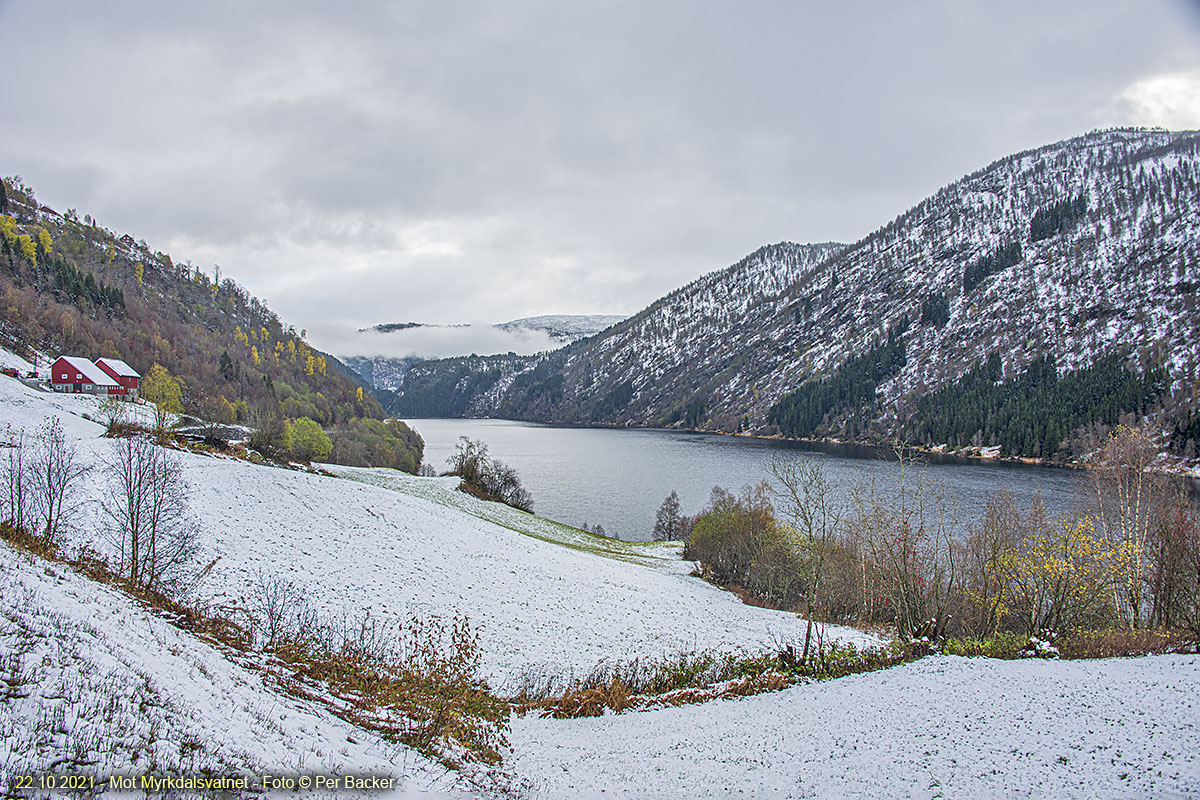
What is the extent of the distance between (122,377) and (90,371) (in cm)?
699

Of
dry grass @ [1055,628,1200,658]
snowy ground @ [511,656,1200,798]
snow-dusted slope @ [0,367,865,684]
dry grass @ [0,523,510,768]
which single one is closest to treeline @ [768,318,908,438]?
snow-dusted slope @ [0,367,865,684]

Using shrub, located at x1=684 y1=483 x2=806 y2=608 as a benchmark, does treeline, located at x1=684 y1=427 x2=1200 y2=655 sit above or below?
above

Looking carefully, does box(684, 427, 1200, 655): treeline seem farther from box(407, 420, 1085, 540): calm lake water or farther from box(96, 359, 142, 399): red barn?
box(96, 359, 142, 399): red barn

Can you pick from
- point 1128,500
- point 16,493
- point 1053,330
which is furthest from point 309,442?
point 1053,330

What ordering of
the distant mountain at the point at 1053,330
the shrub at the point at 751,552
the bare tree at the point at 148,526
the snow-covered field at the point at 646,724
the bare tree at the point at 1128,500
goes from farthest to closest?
the distant mountain at the point at 1053,330, the shrub at the point at 751,552, the bare tree at the point at 1128,500, the bare tree at the point at 148,526, the snow-covered field at the point at 646,724

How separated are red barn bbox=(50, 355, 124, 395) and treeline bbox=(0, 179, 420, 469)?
7229 mm

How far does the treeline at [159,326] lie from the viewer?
7944cm

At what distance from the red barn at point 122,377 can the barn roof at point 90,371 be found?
108 centimetres

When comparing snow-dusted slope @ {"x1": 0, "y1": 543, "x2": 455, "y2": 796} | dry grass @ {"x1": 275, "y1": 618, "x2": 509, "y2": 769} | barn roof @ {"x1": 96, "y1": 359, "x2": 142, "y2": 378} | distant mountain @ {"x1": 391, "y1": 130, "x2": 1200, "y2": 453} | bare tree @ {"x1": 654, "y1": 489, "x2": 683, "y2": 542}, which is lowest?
bare tree @ {"x1": 654, "y1": 489, "x2": 683, "y2": 542}

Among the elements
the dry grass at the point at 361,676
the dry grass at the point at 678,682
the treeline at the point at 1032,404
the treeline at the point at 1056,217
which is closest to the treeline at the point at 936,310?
the treeline at the point at 1032,404

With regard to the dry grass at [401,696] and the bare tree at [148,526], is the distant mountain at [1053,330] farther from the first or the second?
the bare tree at [148,526]

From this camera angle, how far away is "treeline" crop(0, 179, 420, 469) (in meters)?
79.4

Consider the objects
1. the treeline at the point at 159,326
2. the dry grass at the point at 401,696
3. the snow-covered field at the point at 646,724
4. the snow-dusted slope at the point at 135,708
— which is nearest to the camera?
the snow-dusted slope at the point at 135,708

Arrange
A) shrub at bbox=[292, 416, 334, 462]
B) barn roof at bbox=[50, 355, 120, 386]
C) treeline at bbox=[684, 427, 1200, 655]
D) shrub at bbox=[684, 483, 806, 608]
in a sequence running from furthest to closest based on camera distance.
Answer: shrub at bbox=[292, 416, 334, 462]
barn roof at bbox=[50, 355, 120, 386]
shrub at bbox=[684, 483, 806, 608]
treeline at bbox=[684, 427, 1200, 655]
